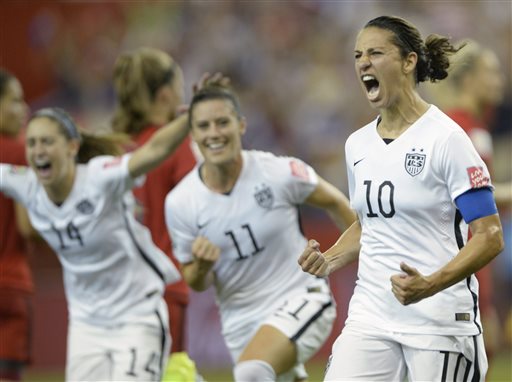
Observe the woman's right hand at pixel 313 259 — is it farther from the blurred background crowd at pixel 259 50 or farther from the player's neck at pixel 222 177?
the blurred background crowd at pixel 259 50

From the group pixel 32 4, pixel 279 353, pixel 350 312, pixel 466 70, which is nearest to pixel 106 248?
pixel 279 353

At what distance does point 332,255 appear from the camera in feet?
17.5

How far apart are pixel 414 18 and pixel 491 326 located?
27.4ft

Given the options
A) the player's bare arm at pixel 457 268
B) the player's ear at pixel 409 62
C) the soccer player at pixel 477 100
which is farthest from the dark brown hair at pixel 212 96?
the player's bare arm at pixel 457 268

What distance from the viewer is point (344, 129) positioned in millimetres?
15172

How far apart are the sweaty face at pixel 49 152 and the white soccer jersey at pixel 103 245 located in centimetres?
12

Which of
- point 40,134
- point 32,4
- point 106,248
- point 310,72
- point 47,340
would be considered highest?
point 32,4

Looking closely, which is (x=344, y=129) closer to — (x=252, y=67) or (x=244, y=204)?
(x=252, y=67)

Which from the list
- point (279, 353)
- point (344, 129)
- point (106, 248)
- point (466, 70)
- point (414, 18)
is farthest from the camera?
point (414, 18)

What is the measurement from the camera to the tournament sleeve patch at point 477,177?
4750mm

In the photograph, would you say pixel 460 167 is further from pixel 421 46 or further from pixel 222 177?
pixel 222 177

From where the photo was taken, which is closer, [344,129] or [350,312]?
[350,312]

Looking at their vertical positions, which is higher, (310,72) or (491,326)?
(310,72)

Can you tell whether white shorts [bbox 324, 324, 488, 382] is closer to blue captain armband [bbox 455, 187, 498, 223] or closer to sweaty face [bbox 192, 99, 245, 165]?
blue captain armband [bbox 455, 187, 498, 223]
